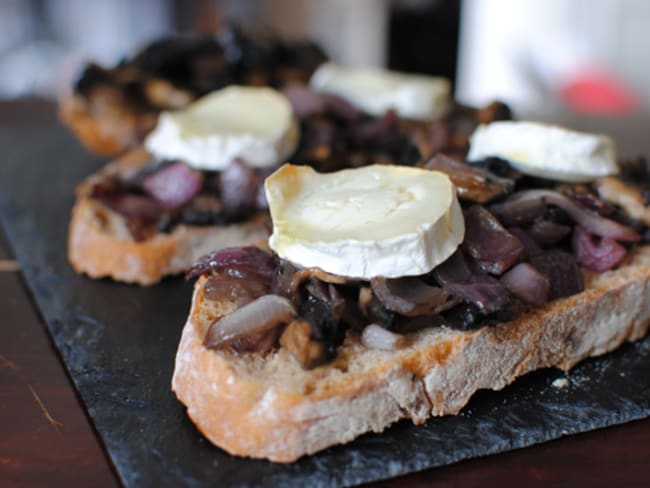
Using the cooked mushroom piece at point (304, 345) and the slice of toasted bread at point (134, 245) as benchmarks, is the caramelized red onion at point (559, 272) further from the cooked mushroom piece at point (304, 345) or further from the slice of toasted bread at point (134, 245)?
the slice of toasted bread at point (134, 245)

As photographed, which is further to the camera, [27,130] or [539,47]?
[539,47]

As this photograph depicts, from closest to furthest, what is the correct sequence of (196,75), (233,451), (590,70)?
1. (233,451)
2. (196,75)
3. (590,70)

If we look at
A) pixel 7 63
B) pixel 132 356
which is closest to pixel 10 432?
pixel 132 356

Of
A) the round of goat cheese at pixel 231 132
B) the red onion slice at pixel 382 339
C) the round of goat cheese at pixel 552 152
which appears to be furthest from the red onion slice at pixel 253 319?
the round of goat cheese at pixel 231 132

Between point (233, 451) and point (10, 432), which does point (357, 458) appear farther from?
point (10, 432)

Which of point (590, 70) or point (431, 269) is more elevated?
point (431, 269)

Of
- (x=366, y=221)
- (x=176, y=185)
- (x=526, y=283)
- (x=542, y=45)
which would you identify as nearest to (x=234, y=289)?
(x=366, y=221)

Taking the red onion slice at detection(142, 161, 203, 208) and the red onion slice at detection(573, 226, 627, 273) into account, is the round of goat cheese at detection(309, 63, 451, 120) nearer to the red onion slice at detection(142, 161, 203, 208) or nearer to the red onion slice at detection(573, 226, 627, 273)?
the red onion slice at detection(142, 161, 203, 208)
